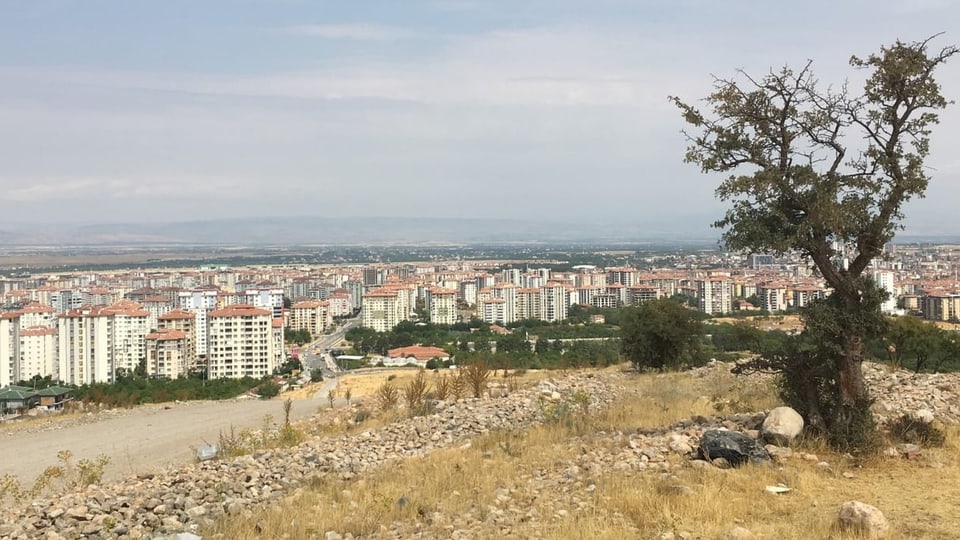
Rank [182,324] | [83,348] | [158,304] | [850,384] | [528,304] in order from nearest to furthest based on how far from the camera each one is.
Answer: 1. [850,384]
2. [83,348]
3. [182,324]
4. [158,304]
5. [528,304]

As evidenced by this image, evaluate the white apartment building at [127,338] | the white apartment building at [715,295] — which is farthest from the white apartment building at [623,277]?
the white apartment building at [127,338]

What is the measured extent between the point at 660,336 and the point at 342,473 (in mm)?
11618

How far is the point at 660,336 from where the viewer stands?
1717 centimetres

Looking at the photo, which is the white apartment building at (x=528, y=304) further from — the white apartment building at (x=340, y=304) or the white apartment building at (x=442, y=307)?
the white apartment building at (x=340, y=304)

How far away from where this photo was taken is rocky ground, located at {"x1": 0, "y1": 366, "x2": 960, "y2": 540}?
5602 millimetres

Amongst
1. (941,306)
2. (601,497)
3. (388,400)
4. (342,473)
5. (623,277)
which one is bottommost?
(941,306)

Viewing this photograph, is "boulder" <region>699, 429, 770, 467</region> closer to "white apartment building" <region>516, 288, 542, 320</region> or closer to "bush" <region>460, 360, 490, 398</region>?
"bush" <region>460, 360, 490, 398</region>

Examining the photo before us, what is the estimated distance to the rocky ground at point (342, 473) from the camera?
18.4 ft

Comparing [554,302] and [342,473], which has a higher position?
[342,473]

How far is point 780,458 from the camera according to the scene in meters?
6.32

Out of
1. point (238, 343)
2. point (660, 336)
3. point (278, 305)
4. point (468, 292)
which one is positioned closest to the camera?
point (660, 336)

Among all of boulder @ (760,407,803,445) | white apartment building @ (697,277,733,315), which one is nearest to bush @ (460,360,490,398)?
boulder @ (760,407,803,445)

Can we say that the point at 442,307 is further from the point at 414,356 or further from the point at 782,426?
the point at 782,426

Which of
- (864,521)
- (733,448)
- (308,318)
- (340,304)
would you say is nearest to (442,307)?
(308,318)
